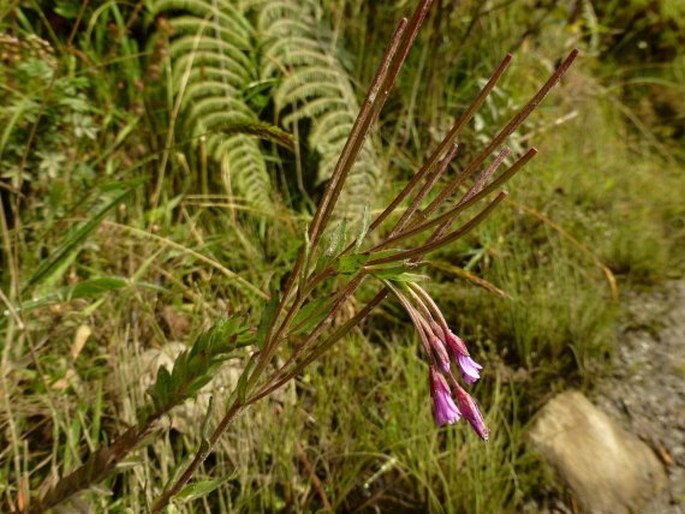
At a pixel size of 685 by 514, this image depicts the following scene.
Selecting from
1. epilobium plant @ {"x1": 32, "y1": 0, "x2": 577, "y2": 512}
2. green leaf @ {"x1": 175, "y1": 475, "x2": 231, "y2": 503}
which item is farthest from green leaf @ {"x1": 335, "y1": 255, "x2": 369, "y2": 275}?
green leaf @ {"x1": 175, "y1": 475, "x2": 231, "y2": 503}

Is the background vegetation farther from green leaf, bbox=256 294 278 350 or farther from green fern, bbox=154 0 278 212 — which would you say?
green leaf, bbox=256 294 278 350

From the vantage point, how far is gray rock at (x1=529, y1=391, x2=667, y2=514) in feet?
6.06

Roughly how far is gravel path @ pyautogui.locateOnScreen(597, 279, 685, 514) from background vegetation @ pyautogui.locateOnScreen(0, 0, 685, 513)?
8 cm

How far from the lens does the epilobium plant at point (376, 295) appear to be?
0.78 meters

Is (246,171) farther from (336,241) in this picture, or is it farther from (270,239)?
(336,241)

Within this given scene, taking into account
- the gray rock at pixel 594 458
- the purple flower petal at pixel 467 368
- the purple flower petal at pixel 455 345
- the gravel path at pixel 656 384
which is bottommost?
the gray rock at pixel 594 458

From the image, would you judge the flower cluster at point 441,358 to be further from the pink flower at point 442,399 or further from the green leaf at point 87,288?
the green leaf at point 87,288

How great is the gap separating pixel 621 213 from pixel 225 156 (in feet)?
4.75

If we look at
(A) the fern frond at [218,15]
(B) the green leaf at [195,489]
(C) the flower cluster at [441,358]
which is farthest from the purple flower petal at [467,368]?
(A) the fern frond at [218,15]

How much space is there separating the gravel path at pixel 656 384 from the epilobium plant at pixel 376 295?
51.4 inches

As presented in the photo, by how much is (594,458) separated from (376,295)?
124 centimetres

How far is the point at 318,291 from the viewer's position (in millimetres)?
2041

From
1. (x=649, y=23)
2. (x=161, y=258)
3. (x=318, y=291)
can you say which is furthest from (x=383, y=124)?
(x=649, y=23)

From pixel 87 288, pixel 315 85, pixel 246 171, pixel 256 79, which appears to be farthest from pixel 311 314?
pixel 256 79
